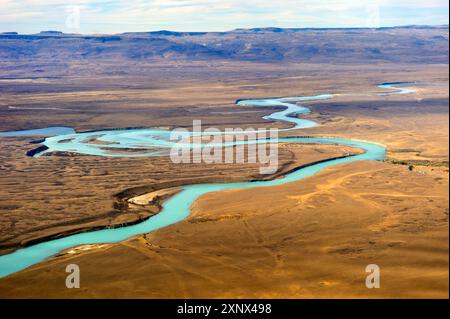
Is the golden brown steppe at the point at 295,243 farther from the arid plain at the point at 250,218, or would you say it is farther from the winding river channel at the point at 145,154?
the winding river channel at the point at 145,154

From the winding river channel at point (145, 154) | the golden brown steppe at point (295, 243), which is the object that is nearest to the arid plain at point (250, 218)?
the golden brown steppe at point (295, 243)

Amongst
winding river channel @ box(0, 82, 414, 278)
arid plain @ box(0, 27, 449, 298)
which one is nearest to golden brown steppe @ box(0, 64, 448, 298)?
arid plain @ box(0, 27, 449, 298)

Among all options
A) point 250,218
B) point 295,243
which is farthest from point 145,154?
point 295,243

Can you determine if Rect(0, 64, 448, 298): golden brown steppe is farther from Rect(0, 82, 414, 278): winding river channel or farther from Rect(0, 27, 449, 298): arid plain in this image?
Rect(0, 82, 414, 278): winding river channel

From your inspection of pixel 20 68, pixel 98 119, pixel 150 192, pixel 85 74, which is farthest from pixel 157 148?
pixel 20 68

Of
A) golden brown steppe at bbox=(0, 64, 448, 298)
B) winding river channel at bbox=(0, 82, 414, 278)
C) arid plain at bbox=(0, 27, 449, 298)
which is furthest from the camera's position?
winding river channel at bbox=(0, 82, 414, 278)

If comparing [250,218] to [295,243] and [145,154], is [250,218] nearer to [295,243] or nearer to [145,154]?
[295,243]

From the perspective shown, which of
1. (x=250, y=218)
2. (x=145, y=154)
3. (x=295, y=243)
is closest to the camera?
(x=295, y=243)
